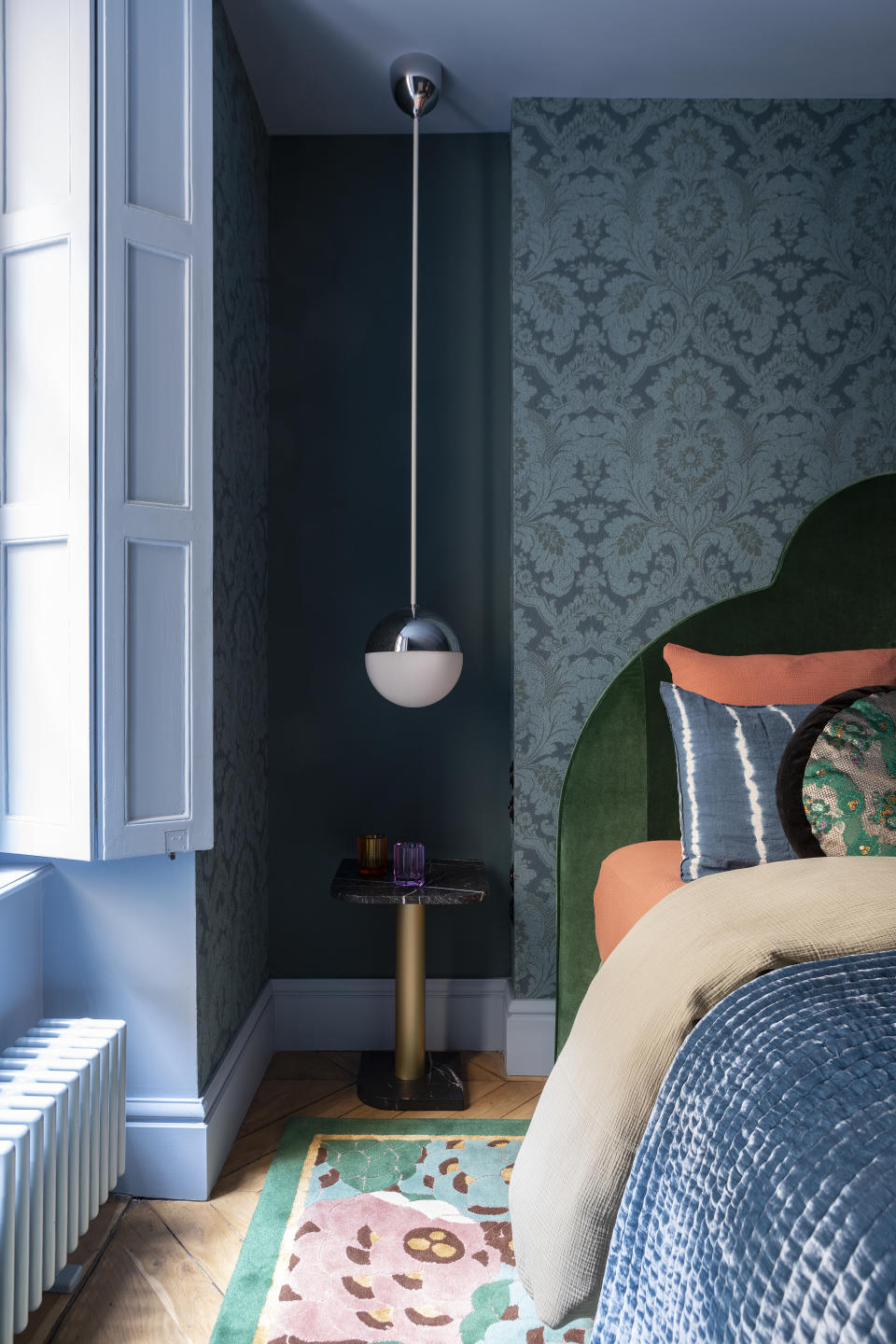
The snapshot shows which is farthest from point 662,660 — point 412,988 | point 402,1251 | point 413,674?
point 402,1251

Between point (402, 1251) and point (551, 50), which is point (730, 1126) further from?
point (551, 50)

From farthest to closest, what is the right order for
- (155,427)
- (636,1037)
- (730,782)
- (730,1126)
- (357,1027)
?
(357,1027) < (730,782) < (155,427) < (636,1037) < (730,1126)

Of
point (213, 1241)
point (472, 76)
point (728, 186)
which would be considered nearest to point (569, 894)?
point (213, 1241)

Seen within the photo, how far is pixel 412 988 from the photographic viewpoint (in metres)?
2.28

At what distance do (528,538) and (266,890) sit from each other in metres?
1.24

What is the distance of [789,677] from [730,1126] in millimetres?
1313

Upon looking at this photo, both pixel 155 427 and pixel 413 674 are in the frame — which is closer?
pixel 155 427

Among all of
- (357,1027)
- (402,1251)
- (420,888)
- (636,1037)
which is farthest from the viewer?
(357,1027)

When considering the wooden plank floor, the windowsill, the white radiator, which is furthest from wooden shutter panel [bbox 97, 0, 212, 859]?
the wooden plank floor

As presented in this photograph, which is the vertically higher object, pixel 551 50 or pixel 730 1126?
pixel 551 50

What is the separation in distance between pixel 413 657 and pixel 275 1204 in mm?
1187

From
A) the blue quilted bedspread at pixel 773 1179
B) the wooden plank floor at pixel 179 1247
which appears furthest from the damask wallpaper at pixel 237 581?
the blue quilted bedspread at pixel 773 1179

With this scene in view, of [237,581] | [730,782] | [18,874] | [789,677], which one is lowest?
[18,874]

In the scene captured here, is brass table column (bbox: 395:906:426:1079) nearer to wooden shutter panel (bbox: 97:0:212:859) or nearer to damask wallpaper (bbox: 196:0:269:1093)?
damask wallpaper (bbox: 196:0:269:1093)
